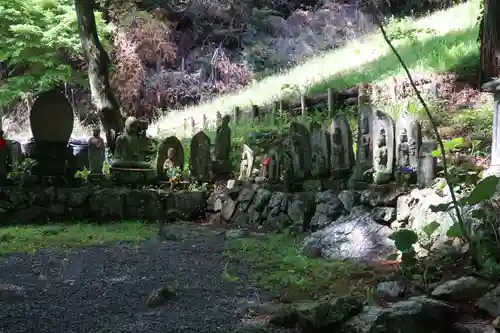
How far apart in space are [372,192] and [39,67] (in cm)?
1191

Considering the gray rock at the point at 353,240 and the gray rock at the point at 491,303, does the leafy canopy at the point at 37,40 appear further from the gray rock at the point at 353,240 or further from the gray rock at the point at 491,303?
the gray rock at the point at 491,303

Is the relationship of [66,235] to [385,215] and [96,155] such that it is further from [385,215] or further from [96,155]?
[385,215]

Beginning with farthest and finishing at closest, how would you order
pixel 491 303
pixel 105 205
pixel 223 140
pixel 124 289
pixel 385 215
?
pixel 223 140 < pixel 105 205 < pixel 385 215 < pixel 124 289 < pixel 491 303

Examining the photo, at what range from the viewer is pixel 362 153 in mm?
6480

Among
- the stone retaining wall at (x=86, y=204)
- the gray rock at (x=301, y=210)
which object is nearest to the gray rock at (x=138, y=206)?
the stone retaining wall at (x=86, y=204)

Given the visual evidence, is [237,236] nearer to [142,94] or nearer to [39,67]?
Answer: [39,67]

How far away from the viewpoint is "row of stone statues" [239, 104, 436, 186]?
589 centimetres

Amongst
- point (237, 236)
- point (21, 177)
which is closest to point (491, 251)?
point (237, 236)

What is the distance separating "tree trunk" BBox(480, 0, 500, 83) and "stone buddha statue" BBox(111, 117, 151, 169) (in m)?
5.74

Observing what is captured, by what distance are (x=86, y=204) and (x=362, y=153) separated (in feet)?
13.4

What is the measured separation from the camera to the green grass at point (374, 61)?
481 inches

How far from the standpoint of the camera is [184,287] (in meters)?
4.53

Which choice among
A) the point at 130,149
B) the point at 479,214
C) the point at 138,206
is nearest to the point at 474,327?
the point at 479,214

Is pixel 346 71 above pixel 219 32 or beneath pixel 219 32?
beneath
